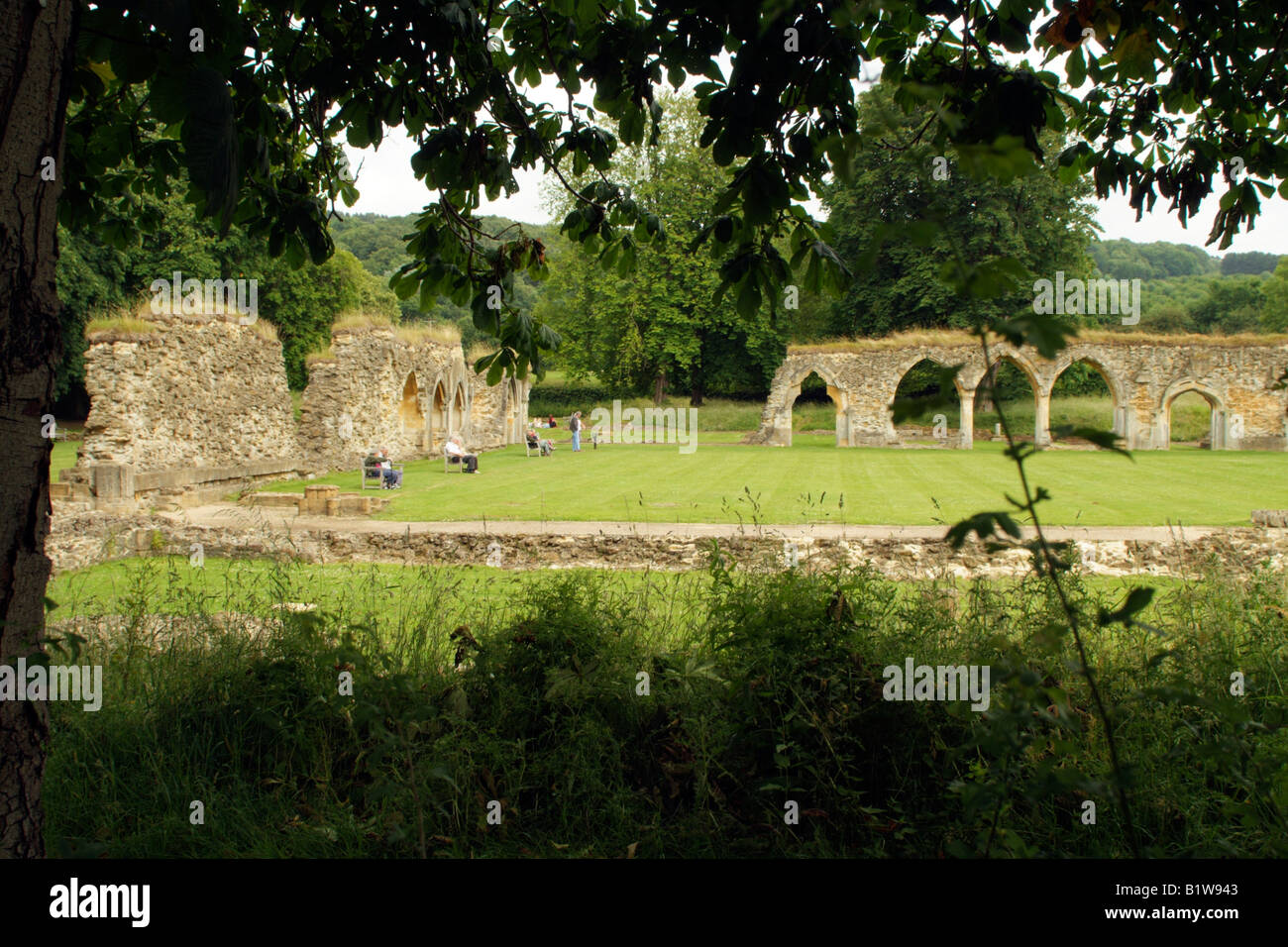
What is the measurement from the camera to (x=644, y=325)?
1855 inches

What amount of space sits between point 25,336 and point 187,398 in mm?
17923

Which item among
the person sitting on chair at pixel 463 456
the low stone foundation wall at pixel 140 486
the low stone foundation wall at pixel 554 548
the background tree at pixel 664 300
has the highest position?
→ the background tree at pixel 664 300

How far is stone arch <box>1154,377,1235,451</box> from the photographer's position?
3116 centimetres

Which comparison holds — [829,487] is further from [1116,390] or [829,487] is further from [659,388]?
[659,388]

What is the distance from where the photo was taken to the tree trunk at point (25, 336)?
1921 mm

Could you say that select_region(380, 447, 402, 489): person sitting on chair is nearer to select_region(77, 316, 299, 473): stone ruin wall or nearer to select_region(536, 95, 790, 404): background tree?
select_region(77, 316, 299, 473): stone ruin wall

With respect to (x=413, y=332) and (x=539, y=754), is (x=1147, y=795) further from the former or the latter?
(x=413, y=332)

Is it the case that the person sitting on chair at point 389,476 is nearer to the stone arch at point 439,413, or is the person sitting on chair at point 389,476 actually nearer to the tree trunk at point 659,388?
the stone arch at point 439,413

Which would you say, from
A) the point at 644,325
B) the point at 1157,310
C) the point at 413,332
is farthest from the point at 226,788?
the point at 1157,310

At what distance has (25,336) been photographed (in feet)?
6.45

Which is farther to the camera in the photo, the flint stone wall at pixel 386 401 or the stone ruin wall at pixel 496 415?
the stone ruin wall at pixel 496 415

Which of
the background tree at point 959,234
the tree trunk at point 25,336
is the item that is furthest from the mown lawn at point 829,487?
the background tree at point 959,234

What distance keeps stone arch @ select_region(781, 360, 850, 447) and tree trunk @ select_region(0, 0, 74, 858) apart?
33.0 metres

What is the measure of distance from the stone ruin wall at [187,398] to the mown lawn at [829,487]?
189cm
